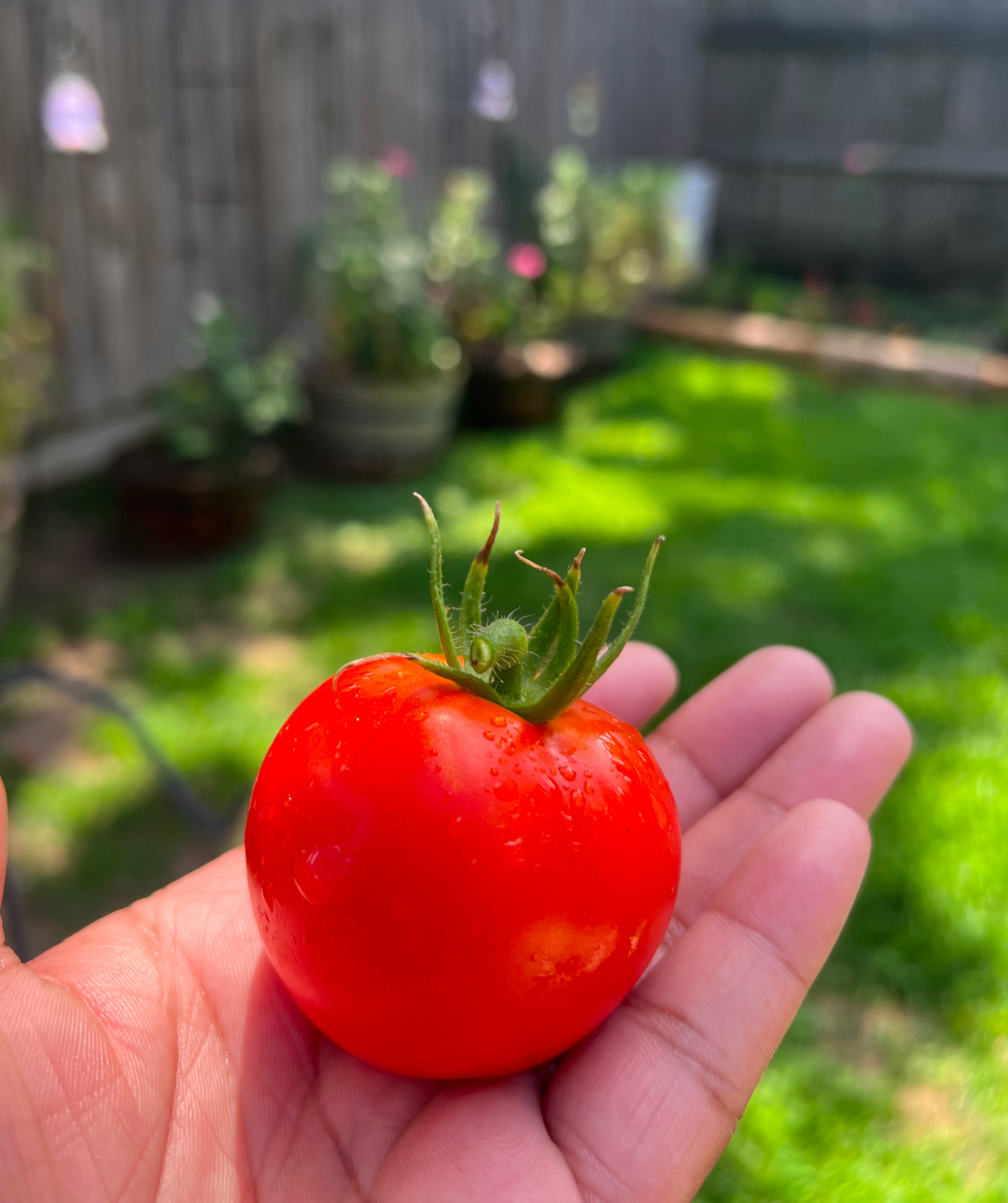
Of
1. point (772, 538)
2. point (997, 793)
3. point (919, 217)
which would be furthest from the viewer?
point (919, 217)

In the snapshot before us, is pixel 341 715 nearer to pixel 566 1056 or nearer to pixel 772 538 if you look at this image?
pixel 566 1056

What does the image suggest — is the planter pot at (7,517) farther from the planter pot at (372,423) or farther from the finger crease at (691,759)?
the finger crease at (691,759)

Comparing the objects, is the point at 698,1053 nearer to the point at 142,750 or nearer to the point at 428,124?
the point at 142,750

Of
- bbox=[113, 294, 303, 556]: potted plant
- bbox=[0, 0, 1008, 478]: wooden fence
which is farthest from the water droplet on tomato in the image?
bbox=[0, 0, 1008, 478]: wooden fence

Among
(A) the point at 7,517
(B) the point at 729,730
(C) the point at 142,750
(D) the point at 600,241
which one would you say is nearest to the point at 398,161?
(D) the point at 600,241

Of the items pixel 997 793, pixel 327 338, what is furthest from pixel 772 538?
pixel 327 338
